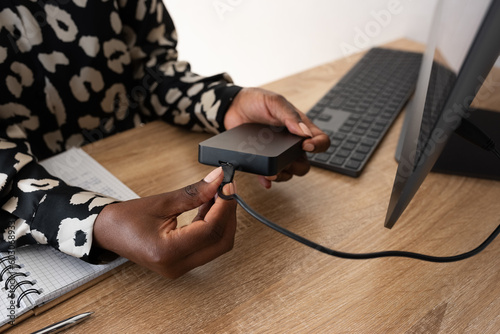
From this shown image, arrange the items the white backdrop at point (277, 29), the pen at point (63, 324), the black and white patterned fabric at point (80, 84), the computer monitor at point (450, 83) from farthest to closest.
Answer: the white backdrop at point (277, 29) < the black and white patterned fabric at point (80, 84) < the pen at point (63, 324) < the computer monitor at point (450, 83)

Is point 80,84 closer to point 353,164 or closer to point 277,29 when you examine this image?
point 353,164

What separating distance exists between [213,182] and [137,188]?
0.20m

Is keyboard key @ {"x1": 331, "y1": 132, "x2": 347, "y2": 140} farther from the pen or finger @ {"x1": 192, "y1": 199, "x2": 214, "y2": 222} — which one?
the pen

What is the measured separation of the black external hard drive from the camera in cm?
51

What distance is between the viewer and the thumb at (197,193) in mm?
474

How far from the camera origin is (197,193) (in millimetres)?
473

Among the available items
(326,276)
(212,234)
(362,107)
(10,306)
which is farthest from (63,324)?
(362,107)

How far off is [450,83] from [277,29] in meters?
1.48

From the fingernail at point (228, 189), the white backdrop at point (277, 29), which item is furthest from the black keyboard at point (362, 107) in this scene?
the white backdrop at point (277, 29)

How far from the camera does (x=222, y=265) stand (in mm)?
502

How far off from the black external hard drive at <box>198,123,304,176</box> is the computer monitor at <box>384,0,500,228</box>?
14cm

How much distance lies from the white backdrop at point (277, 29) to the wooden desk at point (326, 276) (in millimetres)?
1044

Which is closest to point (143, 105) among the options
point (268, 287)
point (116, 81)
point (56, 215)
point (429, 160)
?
point (116, 81)

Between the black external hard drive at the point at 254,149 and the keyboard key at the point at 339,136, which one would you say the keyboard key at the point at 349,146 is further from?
the black external hard drive at the point at 254,149
